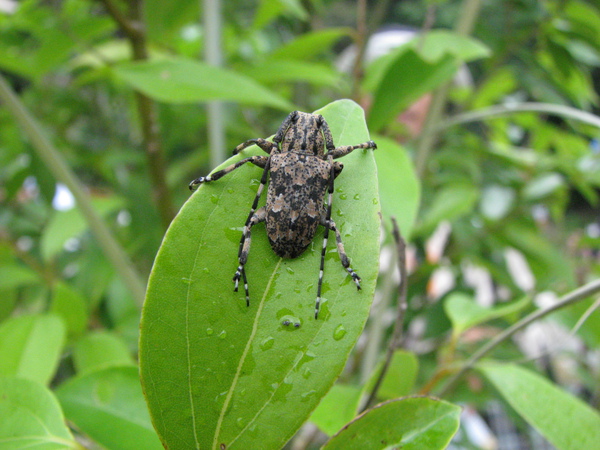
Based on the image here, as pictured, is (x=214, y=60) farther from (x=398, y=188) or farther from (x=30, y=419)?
(x=30, y=419)

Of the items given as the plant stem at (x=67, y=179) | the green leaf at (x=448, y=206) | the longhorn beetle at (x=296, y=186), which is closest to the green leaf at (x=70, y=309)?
the plant stem at (x=67, y=179)

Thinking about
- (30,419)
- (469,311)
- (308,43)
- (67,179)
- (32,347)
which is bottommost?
(469,311)

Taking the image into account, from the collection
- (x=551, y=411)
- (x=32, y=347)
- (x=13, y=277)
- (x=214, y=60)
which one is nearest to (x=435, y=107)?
(x=214, y=60)

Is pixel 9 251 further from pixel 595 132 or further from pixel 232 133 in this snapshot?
pixel 595 132

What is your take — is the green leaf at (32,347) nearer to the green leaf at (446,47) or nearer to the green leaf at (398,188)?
the green leaf at (398,188)

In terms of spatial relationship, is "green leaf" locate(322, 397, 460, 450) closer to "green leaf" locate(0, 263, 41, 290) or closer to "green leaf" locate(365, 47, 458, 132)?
"green leaf" locate(365, 47, 458, 132)

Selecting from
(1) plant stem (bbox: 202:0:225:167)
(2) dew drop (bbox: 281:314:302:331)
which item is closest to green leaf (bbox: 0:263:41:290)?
(1) plant stem (bbox: 202:0:225:167)
